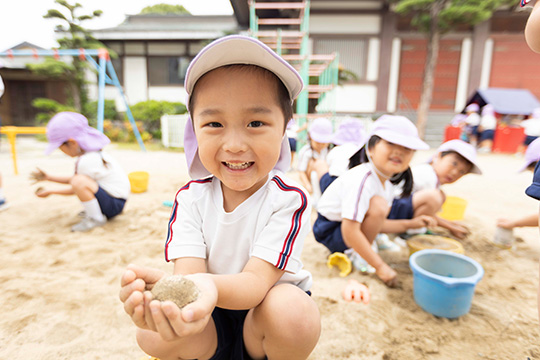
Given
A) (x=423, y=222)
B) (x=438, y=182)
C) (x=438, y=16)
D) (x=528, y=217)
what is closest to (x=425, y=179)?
(x=438, y=182)

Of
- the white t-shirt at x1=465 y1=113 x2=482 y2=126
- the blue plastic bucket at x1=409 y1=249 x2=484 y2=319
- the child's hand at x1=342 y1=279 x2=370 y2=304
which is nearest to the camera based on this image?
the blue plastic bucket at x1=409 y1=249 x2=484 y2=319

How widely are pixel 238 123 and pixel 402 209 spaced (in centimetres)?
200

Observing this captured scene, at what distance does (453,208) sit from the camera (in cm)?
312

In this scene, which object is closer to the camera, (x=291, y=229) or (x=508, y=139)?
(x=291, y=229)

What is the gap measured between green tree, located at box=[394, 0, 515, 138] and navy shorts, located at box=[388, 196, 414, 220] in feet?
28.2

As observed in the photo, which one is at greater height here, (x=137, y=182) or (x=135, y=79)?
(x=135, y=79)

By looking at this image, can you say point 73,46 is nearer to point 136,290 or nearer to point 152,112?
point 152,112

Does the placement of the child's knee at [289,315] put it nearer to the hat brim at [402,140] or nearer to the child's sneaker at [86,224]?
the hat brim at [402,140]

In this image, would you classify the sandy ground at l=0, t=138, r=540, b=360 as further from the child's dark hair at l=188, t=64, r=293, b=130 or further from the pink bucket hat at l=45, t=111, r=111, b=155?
the child's dark hair at l=188, t=64, r=293, b=130

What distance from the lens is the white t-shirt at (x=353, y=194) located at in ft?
6.32

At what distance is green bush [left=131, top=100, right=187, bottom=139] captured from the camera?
11.1 metres

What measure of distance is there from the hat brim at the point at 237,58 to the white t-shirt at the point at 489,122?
10139mm

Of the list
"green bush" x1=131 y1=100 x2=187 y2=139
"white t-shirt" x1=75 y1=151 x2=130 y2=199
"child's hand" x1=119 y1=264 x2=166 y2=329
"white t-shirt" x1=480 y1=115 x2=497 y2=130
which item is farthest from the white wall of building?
"child's hand" x1=119 y1=264 x2=166 y2=329

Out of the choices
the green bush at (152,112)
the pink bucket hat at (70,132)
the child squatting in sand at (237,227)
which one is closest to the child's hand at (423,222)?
the child squatting in sand at (237,227)
